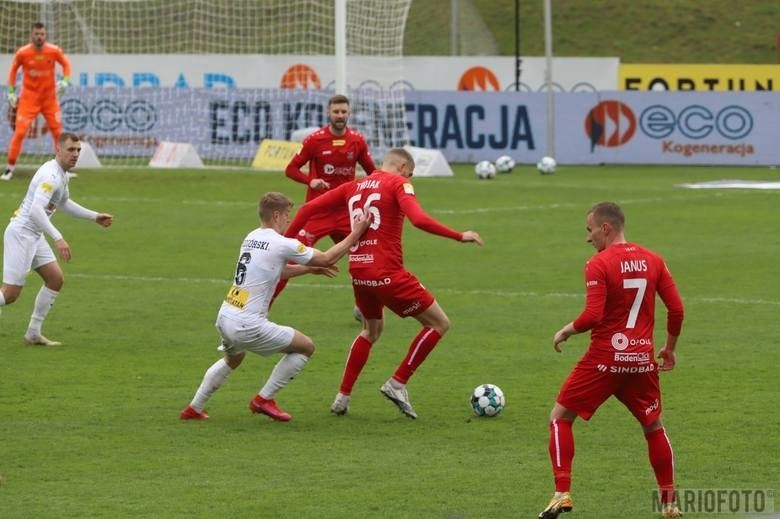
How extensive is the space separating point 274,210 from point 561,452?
3349mm

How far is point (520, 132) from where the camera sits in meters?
36.4

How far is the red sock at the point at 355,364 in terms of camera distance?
39.2ft

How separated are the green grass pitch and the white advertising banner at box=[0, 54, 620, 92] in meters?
15.9

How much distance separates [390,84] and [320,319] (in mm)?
20958

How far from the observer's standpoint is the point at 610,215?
29.1 feet

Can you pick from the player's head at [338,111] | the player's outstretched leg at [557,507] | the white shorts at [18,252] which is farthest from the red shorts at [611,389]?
the player's head at [338,111]

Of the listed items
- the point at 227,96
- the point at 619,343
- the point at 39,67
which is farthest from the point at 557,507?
the point at 227,96

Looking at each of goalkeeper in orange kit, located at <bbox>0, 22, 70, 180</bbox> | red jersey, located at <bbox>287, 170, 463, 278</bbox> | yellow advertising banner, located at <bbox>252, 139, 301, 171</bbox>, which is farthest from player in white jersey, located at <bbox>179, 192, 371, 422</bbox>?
yellow advertising banner, located at <bbox>252, 139, 301, 171</bbox>

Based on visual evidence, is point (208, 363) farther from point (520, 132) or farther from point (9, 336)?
point (520, 132)

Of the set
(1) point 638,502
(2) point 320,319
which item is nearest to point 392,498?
(1) point 638,502

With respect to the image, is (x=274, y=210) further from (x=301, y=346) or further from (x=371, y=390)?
(x=371, y=390)

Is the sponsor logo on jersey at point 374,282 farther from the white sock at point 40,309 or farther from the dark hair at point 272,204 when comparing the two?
the white sock at point 40,309

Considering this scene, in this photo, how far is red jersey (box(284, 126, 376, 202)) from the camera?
1659 cm

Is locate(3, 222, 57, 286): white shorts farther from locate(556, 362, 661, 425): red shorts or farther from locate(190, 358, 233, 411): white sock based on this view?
locate(556, 362, 661, 425): red shorts
